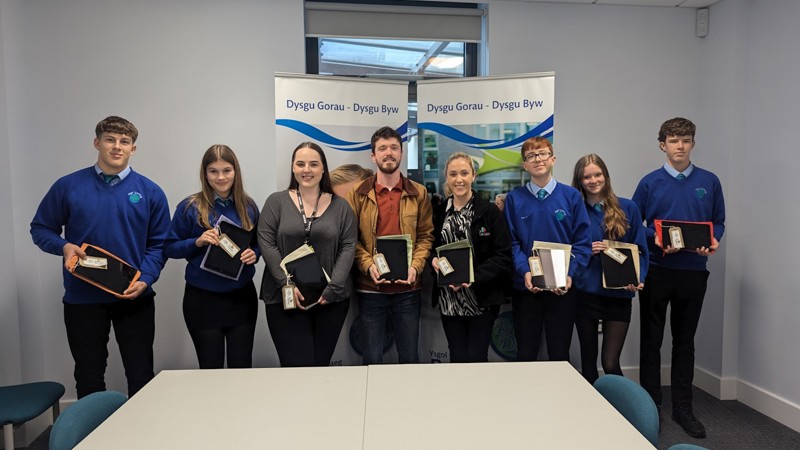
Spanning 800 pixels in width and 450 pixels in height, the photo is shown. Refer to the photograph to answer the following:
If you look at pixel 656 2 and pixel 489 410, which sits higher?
pixel 656 2

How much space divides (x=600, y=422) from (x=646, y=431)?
25cm

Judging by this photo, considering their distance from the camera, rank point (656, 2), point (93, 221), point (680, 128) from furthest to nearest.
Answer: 1. point (656, 2)
2. point (680, 128)
3. point (93, 221)

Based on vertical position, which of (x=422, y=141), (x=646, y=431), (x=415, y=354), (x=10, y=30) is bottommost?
(x=415, y=354)

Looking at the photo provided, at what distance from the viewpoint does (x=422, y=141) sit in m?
3.79

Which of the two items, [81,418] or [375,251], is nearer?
[81,418]

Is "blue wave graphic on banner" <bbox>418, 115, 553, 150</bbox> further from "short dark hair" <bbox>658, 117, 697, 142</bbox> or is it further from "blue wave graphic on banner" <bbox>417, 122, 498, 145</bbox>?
"short dark hair" <bbox>658, 117, 697, 142</bbox>

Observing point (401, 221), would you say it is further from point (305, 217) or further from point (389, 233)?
point (305, 217)

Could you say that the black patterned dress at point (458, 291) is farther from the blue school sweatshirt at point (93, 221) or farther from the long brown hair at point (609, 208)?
the blue school sweatshirt at point (93, 221)

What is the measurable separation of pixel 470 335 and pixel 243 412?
173 cm

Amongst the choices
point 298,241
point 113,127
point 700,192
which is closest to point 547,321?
point 700,192

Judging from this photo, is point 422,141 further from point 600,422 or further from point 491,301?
point 600,422

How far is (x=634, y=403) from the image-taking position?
1.75m

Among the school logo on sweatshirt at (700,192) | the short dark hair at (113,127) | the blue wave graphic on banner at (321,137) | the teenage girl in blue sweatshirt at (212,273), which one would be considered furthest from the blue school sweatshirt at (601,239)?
the short dark hair at (113,127)

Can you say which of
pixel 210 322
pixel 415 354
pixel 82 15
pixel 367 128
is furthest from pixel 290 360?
pixel 82 15
